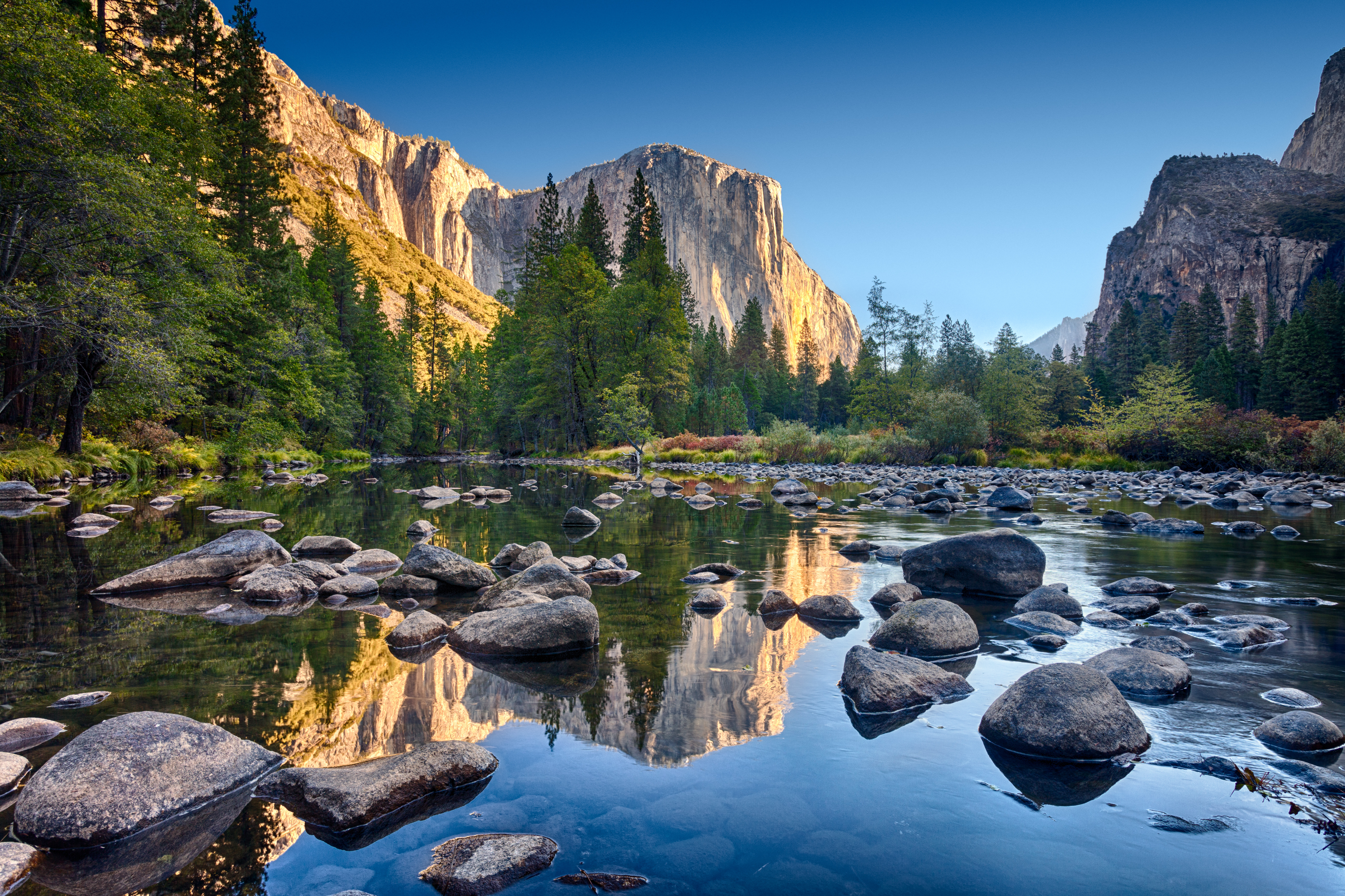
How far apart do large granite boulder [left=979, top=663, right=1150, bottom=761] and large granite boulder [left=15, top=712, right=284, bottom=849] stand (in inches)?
161

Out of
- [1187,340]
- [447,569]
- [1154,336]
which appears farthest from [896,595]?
[1154,336]

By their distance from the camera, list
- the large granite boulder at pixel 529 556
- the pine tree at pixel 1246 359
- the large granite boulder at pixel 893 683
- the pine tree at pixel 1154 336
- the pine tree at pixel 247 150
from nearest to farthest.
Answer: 1. the large granite boulder at pixel 893 683
2. the large granite boulder at pixel 529 556
3. the pine tree at pixel 247 150
4. the pine tree at pixel 1246 359
5. the pine tree at pixel 1154 336

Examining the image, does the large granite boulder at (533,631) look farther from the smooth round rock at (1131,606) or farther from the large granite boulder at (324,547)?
the smooth round rock at (1131,606)

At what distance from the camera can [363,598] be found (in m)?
7.23

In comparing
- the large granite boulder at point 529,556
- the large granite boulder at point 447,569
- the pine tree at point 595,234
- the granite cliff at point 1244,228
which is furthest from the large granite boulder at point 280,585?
the granite cliff at point 1244,228

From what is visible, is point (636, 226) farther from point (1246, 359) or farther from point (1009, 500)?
point (1246, 359)

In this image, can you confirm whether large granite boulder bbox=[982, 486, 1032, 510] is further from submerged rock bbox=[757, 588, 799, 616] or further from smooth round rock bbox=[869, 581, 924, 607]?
submerged rock bbox=[757, 588, 799, 616]

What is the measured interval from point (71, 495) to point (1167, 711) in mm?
22860

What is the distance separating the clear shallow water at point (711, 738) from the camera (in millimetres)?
2590

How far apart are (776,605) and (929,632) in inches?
66.6

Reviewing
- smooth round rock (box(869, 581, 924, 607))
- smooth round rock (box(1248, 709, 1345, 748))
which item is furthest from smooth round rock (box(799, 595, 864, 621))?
smooth round rock (box(1248, 709, 1345, 748))

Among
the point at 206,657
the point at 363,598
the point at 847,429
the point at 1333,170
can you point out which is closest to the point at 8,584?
the point at 363,598

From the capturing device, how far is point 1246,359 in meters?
64.6

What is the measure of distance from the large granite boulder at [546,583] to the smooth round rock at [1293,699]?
5.48 metres
